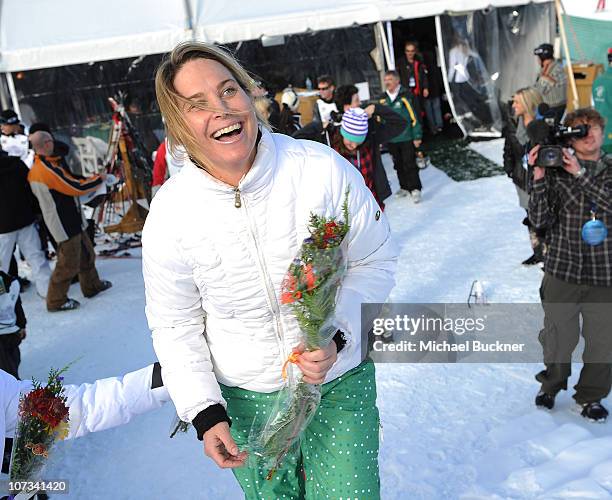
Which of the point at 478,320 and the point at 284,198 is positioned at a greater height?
the point at 284,198

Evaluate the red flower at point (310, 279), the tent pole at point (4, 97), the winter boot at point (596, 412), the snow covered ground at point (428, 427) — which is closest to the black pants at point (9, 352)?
the snow covered ground at point (428, 427)

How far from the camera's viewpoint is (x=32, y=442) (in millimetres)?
2445

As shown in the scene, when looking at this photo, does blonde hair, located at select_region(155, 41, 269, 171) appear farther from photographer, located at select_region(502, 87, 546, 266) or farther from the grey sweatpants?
photographer, located at select_region(502, 87, 546, 266)

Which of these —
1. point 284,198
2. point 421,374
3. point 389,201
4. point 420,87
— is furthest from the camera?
point 420,87

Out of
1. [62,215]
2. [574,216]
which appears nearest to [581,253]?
[574,216]

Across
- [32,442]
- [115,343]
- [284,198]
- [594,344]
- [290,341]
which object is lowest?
[115,343]

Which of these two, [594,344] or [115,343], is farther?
[115,343]

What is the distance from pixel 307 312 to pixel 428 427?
2.43 meters

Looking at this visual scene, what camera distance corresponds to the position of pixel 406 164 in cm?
916

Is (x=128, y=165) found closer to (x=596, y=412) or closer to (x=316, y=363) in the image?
(x=596, y=412)

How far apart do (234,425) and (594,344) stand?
8.09 ft

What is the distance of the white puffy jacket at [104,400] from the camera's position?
2.64 metres

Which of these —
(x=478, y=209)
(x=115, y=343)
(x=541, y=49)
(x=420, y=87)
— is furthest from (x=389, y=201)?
(x=115, y=343)

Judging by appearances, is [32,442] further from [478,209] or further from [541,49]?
[541,49]
